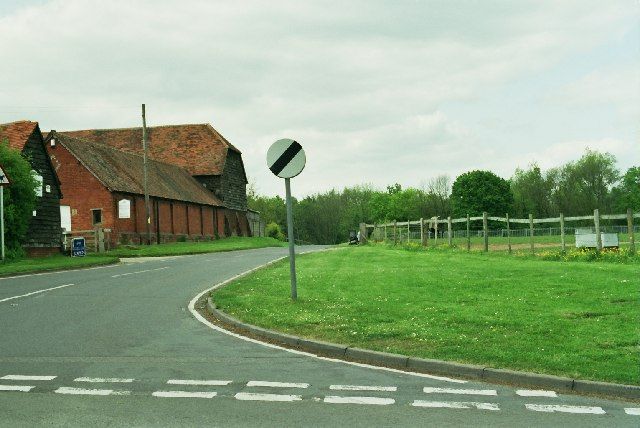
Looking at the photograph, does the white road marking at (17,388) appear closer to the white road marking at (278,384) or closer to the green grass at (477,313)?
the white road marking at (278,384)

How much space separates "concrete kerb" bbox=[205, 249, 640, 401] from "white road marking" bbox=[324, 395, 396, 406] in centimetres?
147

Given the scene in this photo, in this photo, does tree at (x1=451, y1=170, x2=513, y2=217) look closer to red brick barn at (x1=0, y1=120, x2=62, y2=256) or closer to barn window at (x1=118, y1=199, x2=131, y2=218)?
barn window at (x1=118, y1=199, x2=131, y2=218)

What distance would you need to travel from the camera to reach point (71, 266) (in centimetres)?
3030

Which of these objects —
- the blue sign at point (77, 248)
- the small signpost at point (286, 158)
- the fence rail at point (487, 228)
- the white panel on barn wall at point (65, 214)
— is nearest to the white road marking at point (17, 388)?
the small signpost at point (286, 158)

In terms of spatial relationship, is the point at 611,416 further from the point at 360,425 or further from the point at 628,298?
the point at 628,298

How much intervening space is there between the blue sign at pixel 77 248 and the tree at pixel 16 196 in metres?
3.35

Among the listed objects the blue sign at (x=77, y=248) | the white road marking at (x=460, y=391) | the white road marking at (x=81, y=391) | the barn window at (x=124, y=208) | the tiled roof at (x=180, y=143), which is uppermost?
the tiled roof at (x=180, y=143)

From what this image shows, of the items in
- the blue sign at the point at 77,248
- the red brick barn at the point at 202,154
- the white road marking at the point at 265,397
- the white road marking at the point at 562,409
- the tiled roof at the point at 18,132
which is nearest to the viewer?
the white road marking at the point at 562,409

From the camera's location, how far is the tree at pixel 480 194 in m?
104

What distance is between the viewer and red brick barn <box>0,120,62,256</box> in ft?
132

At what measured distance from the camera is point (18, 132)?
4112 cm

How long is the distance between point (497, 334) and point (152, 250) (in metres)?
37.4

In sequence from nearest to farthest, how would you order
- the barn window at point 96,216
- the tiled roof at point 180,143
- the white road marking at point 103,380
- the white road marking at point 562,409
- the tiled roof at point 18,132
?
the white road marking at point 562,409, the white road marking at point 103,380, the tiled roof at point 18,132, the barn window at point 96,216, the tiled roof at point 180,143

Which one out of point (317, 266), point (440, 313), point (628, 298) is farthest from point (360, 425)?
point (317, 266)
